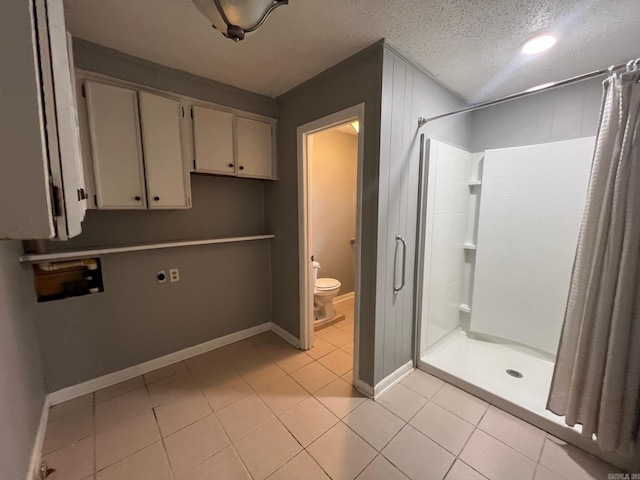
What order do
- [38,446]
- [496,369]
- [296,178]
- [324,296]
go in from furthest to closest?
[324,296], [296,178], [496,369], [38,446]

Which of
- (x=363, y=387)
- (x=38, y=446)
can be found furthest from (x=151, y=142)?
(x=363, y=387)

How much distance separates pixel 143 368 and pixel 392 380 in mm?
2021

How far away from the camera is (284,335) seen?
8.85 ft

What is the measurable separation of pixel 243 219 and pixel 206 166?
2.16 feet

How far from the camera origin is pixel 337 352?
2.47 meters

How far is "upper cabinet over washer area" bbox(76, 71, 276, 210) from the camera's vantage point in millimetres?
1647

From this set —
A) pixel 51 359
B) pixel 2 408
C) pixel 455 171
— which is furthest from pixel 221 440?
pixel 455 171

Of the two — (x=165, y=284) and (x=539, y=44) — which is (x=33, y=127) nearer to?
(x=165, y=284)

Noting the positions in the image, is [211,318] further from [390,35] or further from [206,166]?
[390,35]

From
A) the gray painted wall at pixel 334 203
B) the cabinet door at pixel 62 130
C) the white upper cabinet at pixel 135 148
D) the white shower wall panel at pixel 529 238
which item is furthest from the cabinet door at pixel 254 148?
the white shower wall panel at pixel 529 238

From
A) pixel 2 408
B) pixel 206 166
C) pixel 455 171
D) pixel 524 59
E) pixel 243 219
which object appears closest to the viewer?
pixel 2 408

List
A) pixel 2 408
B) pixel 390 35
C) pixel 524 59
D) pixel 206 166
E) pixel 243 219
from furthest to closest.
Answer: pixel 243 219 < pixel 206 166 < pixel 524 59 < pixel 390 35 < pixel 2 408

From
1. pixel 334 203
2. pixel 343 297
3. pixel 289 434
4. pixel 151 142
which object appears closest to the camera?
pixel 289 434

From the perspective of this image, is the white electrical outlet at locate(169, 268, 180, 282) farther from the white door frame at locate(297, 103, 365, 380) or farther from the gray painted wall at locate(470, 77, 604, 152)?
the gray painted wall at locate(470, 77, 604, 152)
